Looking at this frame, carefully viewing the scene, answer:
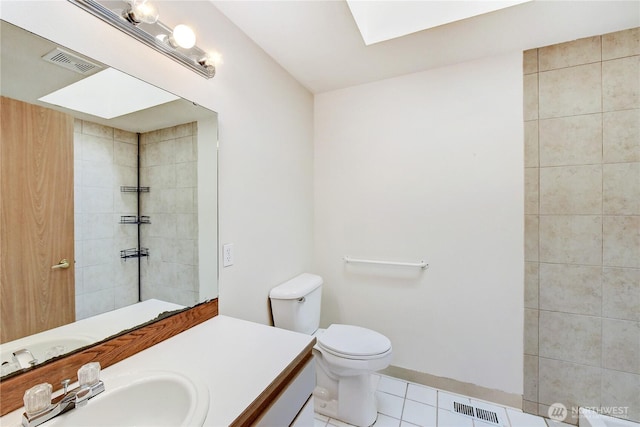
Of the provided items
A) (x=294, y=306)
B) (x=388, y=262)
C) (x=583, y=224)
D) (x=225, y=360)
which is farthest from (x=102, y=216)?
(x=583, y=224)

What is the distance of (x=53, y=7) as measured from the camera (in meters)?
0.78

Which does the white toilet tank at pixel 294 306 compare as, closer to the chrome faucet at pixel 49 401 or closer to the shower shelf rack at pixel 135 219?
the shower shelf rack at pixel 135 219

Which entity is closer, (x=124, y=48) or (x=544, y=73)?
(x=124, y=48)

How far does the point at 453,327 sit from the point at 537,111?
1528 mm

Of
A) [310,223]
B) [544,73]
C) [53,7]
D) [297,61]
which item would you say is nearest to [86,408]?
[53,7]

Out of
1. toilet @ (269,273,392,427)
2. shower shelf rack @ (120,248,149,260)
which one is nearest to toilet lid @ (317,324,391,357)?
toilet @ (269,273,392,427)

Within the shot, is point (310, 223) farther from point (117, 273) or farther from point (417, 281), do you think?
point (117, 273)

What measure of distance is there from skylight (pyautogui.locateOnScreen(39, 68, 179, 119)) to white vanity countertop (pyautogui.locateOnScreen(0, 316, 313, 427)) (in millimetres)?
862

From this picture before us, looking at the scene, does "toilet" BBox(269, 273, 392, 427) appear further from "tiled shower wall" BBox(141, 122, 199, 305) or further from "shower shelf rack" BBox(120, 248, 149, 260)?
"shower shelf rack" BBox(120, 248, 149, 260)

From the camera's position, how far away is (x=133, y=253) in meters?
1.03

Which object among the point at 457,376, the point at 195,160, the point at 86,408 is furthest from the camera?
the point at 457,376

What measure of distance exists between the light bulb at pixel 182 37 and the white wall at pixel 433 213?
1351 millimetres

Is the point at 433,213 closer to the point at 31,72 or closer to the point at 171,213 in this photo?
the point at 171,213

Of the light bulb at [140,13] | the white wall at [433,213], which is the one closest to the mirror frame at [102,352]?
the light bulb at [140,13]
